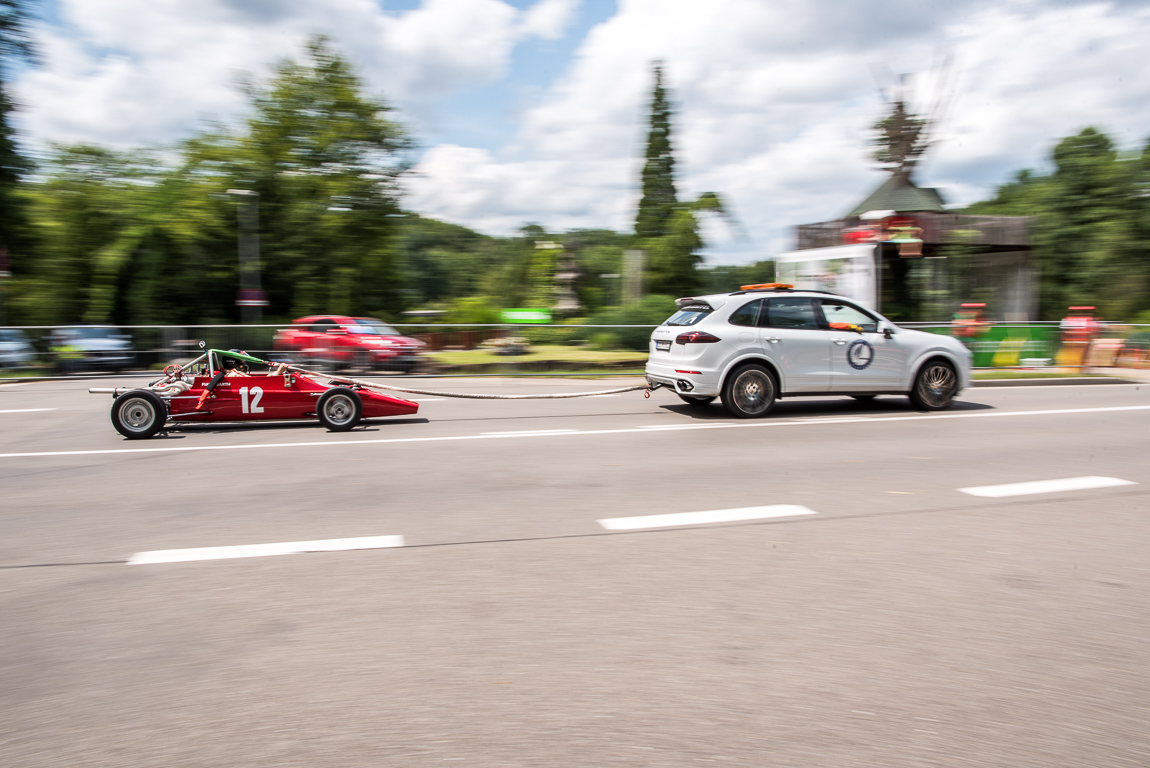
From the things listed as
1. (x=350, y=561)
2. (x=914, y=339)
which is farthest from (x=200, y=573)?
(x=914, y=339)

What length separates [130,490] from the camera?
22.1 feet

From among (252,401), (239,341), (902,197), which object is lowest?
(252,401)

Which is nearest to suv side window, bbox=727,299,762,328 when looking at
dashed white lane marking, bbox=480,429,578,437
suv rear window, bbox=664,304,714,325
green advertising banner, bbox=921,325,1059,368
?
suv rear window, bbox=664,304,714,325

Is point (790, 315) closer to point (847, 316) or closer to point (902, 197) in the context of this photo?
point (847, 316)

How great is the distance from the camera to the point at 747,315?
10.8 m

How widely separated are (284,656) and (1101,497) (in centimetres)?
646

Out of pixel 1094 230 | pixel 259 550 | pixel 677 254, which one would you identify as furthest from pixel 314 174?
pixel 1094 230

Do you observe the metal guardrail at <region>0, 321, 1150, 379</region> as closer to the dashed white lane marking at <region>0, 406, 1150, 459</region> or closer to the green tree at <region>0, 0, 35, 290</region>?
the dashed white lane marking at <region>0, 406, 1150, 459</region>

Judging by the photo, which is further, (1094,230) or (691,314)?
(1094,230)

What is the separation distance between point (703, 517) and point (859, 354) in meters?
6.49

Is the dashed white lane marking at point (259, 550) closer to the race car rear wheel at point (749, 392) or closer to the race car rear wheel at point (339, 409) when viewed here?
the race car rear wheel at point (339, 409)

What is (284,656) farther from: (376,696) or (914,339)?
(914,339)

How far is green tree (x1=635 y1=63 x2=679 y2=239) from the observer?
58625mm

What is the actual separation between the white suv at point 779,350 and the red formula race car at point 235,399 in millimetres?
→ 3895
